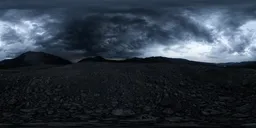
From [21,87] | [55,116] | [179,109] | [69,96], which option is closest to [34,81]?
[21,87]

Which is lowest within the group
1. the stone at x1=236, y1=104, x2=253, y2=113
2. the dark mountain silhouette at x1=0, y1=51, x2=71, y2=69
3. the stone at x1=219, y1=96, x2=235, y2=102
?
the stone at x1=236, y1=104, x2=253, y2=113

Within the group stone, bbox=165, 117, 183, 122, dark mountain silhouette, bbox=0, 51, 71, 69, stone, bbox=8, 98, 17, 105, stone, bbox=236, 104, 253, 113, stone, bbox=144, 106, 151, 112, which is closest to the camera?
stone, bbox=165, 117, 183, 122

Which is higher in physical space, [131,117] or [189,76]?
[189,76]

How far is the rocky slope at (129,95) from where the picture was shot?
1528 inches

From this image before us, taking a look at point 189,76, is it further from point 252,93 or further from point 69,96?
point 69,96

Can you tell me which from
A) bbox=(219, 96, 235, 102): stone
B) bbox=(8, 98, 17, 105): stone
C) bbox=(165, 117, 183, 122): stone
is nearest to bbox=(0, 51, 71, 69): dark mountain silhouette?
bbox=(8, 98, 17, 105): stone

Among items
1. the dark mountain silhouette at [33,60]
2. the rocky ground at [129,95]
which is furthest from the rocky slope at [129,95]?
the dark mountain silhouette at [33,60]

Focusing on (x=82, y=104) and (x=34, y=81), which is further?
(x=34, y=81)

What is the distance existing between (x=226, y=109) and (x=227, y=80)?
8.31m

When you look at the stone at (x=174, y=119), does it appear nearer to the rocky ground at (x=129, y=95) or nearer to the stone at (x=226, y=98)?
the rocky ground at (x=129, y=95)

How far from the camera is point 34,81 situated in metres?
46.3

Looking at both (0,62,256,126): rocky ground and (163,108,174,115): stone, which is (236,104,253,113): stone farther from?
(163,108,174,115): stone

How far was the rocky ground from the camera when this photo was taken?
127 ft

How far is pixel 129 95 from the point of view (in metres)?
42.8
